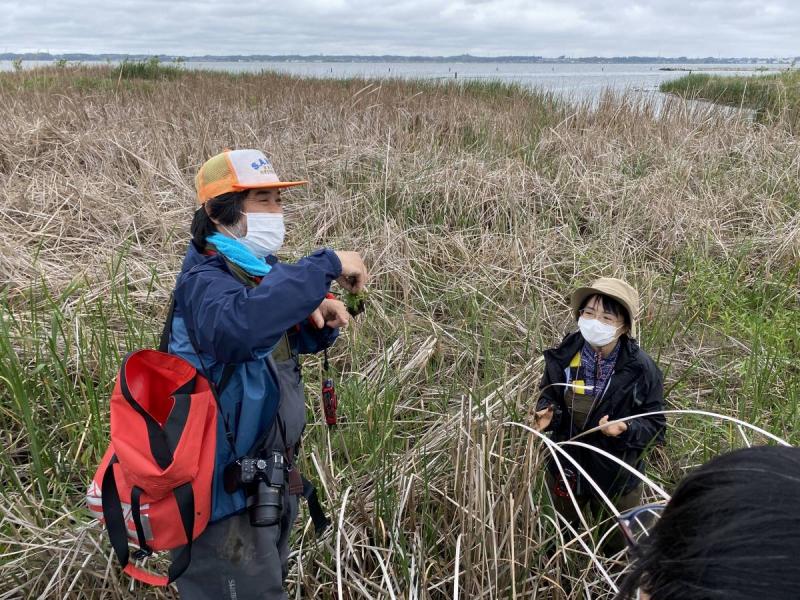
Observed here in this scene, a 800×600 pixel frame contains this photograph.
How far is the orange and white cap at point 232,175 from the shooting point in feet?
5.41

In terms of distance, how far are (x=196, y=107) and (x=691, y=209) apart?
6.53 meters

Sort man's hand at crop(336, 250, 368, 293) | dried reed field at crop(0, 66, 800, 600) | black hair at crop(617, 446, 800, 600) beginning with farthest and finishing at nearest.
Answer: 1. dried reed field at crop(0, 66, 800, 600)
2. man's hand at crop(336, 250, 368, 293)
3. black hair at crop(617, 446, 800, 600)

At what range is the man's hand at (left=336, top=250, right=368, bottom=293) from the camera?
64.0 inches

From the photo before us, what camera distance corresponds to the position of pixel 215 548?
1.50 metres

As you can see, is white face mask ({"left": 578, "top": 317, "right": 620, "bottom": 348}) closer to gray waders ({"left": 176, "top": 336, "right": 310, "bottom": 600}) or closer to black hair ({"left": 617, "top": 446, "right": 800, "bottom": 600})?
gray waders ({"left": 176, "top": 336, "right": 310, "bottom": 600})

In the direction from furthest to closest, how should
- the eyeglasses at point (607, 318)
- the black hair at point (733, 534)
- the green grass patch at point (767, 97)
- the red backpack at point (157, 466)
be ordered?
the green grass patch at point (767, 97)
the eyeglasses at point (607, 318)
the red backpack at point (157, 466)
the black hair at point (733, 534)

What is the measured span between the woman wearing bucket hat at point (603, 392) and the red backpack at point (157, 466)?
111cm

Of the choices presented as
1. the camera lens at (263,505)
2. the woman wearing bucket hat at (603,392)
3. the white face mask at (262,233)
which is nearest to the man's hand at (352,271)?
the white face mask at (262,233)

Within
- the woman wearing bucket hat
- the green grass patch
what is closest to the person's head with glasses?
the woman wearing bucket hat

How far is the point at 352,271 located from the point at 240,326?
0.40 metres

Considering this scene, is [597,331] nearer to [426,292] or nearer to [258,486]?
[258,486]

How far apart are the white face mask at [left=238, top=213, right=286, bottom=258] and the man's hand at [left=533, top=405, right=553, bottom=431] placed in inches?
40.5

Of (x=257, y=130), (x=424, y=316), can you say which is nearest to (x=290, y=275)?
(x=424, y=316)

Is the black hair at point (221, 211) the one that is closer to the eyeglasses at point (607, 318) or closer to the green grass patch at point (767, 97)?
the eyeglasses at point (607, 318)
